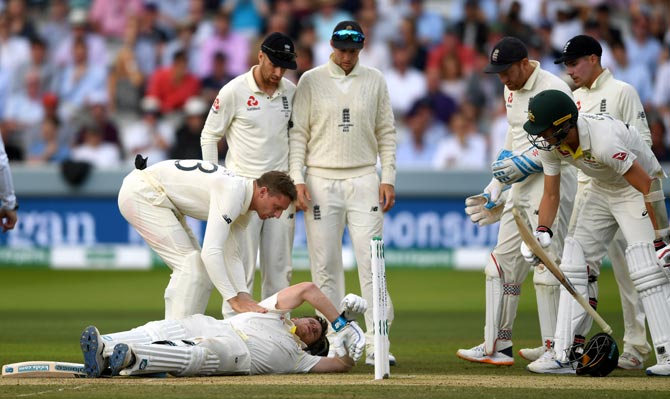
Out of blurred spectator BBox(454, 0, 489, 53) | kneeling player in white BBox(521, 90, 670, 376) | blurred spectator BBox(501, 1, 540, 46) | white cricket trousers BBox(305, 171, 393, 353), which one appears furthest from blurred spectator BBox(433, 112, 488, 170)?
kneeling player in white BBox(521, 90, 670, 376)

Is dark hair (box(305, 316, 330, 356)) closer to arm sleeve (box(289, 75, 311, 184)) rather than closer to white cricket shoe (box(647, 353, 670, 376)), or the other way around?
arm sleeve (box(289, 75, 311, 184))

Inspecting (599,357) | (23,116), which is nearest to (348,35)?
(599,357)

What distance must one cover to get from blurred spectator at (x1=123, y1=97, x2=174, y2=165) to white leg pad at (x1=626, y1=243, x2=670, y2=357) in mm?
10182

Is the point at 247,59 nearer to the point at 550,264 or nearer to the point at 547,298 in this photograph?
the point at 547,298

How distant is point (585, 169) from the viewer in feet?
25.3

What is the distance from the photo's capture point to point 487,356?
852 cm

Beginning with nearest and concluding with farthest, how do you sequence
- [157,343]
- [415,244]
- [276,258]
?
[157,343], [276,258], [415,244]

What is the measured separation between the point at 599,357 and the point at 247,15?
11.9 metres

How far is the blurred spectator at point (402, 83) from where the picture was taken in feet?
57.1

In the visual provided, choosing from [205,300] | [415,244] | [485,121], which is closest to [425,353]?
[205,300]

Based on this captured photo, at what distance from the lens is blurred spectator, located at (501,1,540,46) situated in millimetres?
17359

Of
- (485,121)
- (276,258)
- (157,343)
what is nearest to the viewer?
(157,343)

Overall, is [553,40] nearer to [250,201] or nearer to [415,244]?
[415,244]

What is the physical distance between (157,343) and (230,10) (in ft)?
39.7
